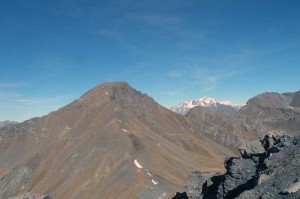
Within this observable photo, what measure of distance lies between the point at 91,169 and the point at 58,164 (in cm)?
3494

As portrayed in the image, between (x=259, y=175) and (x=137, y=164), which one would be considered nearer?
(x=259, y=175)

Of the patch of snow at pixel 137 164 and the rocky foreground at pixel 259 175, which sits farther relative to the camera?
the patch of snow at pixel 137 164

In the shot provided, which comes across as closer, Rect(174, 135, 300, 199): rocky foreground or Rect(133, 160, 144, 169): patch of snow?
Rect(174, 135, 300, 199): rocky foreground

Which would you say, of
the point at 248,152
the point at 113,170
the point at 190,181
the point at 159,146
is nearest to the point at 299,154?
the point at 248,152

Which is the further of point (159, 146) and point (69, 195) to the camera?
point (159, 146)

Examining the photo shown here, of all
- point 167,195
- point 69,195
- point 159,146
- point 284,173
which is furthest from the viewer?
point 159,146

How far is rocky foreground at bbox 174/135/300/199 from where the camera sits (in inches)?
1106

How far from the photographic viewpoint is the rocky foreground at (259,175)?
92.2ft

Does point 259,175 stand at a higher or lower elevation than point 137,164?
higher

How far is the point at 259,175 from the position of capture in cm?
3319

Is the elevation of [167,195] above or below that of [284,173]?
below

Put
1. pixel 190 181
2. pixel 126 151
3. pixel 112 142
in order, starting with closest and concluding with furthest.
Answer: pixel 190 181
pixel 126 151
pixel 112 142

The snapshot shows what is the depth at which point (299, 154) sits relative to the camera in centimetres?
3097

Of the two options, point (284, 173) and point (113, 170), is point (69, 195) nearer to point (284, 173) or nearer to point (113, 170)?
point (113, 170)
